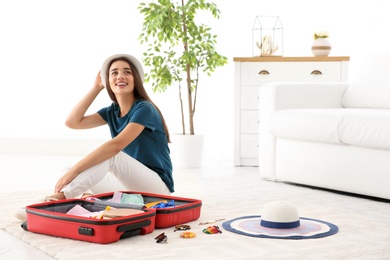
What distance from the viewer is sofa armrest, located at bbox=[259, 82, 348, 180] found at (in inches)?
144

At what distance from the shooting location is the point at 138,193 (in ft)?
8.58

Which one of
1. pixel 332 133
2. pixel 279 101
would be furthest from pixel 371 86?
pixel 332 133

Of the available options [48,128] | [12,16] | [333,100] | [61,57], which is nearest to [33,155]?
[48,128]

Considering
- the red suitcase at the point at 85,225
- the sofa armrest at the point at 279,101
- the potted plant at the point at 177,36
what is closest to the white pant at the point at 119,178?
the red suitcase at the point at 85,225

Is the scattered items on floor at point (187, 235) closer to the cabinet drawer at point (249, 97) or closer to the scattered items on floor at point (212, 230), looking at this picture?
the scattered items on floor at point (212, 230)

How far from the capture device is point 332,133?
3205 millimetres

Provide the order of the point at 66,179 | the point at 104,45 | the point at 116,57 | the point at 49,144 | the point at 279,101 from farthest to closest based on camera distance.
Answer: the point at 49,144 < the point at 104,45 < the point at 279,101 < the point at 116,57 < the point at 66,179

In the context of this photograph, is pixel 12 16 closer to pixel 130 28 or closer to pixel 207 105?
pixel 130 28

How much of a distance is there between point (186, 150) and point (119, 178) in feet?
5.40

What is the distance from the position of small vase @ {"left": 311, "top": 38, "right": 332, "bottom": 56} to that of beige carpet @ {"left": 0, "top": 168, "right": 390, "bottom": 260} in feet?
4.67

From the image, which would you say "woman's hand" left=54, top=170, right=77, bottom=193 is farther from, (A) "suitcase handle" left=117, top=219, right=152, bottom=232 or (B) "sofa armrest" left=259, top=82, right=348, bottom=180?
(B) "sofa armrest" left=259, top=82, right=348, bottom=180

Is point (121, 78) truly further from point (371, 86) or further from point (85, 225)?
point (371, 86)

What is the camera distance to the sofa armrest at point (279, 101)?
3.65 m

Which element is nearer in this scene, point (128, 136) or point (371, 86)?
point (128, 136)
